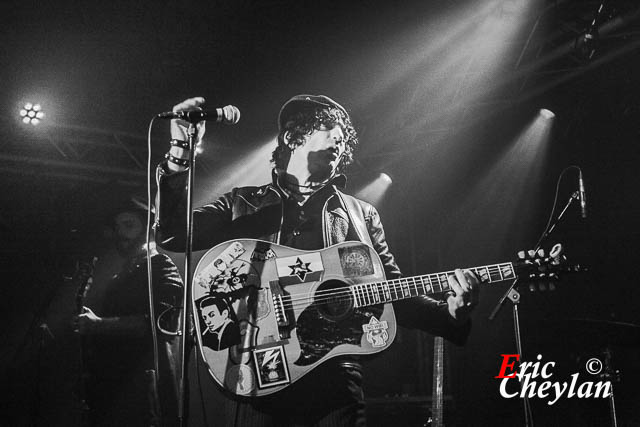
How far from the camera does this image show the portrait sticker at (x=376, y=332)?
2.89 metres

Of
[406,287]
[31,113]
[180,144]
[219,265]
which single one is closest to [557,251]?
[406,287]

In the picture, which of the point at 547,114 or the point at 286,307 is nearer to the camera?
the point at 286,307

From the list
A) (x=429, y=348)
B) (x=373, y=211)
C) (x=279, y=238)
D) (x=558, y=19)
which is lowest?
(x=429, y=348)

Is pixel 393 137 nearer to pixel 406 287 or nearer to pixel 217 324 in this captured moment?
pixel 406 287

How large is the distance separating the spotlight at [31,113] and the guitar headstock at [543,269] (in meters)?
5.00

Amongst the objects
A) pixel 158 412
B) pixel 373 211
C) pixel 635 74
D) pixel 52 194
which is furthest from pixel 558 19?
pixel 52 194

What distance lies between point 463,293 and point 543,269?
594mm

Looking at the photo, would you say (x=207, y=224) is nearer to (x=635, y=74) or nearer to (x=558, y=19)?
(x=558, y=19)

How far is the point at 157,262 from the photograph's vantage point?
4422mm

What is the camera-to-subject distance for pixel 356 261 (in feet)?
10.0

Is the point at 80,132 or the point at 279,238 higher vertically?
the point at 80,132

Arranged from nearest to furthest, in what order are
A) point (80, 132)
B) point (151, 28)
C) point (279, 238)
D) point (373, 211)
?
point (279, 238)
point (373, 211)
point (151, 28)
point (80, 132)

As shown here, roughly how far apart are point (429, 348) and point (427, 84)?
3045 millimetres

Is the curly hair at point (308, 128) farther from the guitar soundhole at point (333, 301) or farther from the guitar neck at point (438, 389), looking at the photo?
the guitar neck at point (438, 389)
